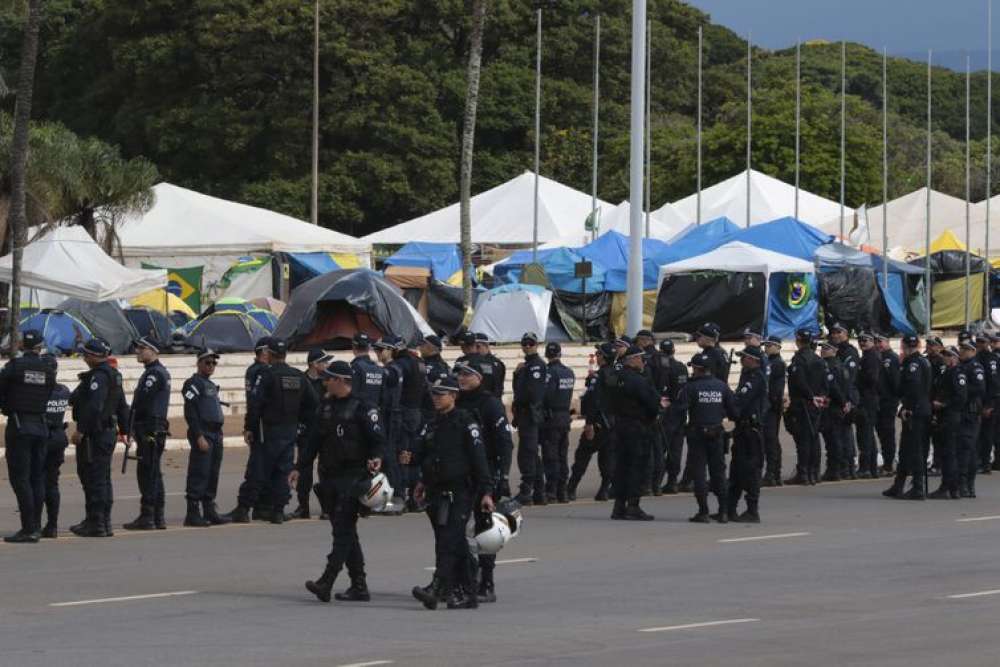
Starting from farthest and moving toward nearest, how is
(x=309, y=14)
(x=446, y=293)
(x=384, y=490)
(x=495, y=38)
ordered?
(x=495, y=38)
(x=309, y=14)
(x=446, y=293)
(x=384, y=490)

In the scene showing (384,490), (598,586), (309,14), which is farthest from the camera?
(309,14)

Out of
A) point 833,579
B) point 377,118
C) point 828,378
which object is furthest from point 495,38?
point 833,579

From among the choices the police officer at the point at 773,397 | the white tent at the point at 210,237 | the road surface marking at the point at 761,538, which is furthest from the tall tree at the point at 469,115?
the road surface marking at the point at 761,538

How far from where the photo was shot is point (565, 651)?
1141 centimetres

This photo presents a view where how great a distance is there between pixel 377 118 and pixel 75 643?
5506 centimetres

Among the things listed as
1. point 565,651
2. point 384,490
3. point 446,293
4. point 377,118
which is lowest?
point 565,651

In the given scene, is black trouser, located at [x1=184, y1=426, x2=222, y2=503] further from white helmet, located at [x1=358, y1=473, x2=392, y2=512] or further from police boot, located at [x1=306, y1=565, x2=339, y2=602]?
white helmet, located at [x1=358, y1=473, x2=392, y2=512]

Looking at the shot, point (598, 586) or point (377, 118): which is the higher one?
point (377, 118)

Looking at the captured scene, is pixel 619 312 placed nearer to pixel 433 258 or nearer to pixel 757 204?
pixel 433 258

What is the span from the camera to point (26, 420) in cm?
1702

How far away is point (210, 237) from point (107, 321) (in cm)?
1050

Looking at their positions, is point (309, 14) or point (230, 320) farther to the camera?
point (309, 14)

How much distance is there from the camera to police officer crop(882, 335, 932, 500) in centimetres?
2211

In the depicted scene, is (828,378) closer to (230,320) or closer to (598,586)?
(598,586)
